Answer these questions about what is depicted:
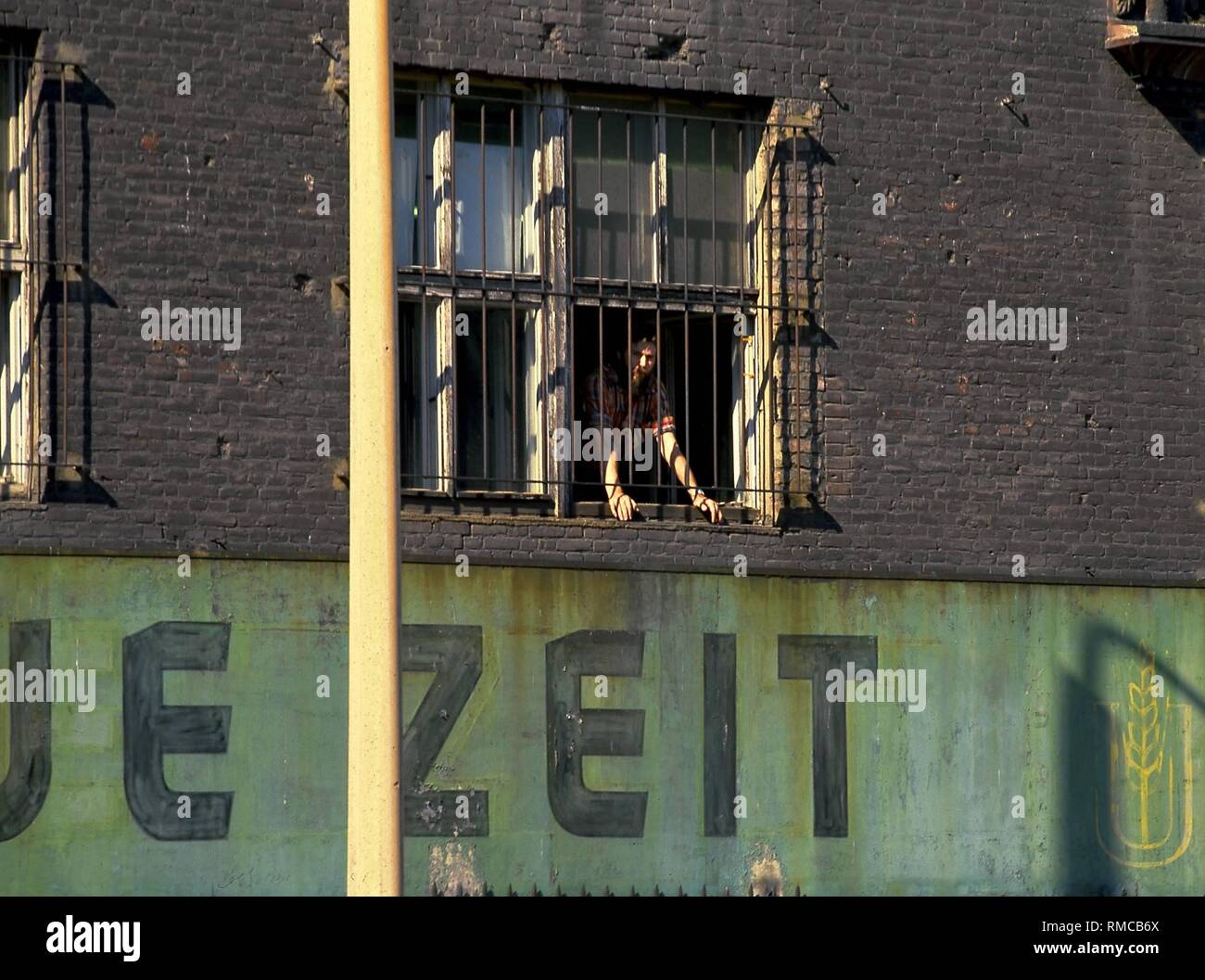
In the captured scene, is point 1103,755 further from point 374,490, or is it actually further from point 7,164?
point 7,164

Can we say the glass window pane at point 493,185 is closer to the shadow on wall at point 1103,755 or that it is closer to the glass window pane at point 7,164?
the glass window pane at point 7,164

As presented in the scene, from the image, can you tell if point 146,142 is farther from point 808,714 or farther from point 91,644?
point 808,714

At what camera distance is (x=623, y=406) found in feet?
43.5

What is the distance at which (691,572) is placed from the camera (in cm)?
1296

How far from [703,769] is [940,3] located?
493 centimetres

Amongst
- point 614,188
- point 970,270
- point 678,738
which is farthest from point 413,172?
point 678,738

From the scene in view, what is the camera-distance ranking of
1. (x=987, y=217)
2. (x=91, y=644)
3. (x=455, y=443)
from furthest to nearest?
(x=987, y=217) → (x=455, y=443) → (x=91, y=644)

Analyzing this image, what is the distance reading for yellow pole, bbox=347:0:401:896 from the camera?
29.1 feet

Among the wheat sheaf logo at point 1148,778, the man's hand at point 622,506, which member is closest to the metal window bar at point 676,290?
the man's hand at point 622,506

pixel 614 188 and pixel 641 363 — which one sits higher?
pixel 614 188

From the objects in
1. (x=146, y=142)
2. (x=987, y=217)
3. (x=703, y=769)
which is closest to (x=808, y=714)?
(x=703, y=769)

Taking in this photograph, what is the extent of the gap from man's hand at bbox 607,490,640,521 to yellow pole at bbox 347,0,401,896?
13.6ft

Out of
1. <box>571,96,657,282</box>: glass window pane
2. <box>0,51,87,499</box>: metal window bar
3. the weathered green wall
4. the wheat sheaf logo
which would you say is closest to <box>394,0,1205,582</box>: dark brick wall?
<box>571,96,657,282</box>: glass window pane

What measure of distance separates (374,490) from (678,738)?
4316 millimetres
